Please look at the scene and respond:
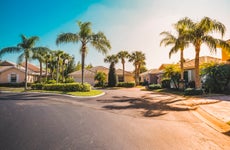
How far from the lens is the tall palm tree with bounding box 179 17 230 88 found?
1541cm

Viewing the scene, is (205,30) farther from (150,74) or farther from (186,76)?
(150,74)

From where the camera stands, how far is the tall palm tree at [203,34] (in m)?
15.4

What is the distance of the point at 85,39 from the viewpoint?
21375 millimetres

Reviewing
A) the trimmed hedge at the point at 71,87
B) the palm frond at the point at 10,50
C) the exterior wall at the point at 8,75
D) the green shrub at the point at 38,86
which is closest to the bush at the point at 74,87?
the trimmed hedge at the point at 71,87

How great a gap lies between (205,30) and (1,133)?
18.1 m

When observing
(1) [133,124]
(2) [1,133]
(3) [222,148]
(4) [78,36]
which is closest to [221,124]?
(3) [222,148]

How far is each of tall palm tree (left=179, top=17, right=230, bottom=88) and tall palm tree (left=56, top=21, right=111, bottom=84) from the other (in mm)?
10450

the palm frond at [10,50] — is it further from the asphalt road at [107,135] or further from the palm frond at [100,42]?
the asphalt road at [107,135]

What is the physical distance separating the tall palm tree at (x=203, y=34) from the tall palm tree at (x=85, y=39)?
1045 centimetres

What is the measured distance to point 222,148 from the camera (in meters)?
4.36

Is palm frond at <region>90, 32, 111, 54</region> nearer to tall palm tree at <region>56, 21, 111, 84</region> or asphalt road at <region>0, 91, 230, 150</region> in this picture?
tall palm tree at <region>56, 21, 111, 84</region>

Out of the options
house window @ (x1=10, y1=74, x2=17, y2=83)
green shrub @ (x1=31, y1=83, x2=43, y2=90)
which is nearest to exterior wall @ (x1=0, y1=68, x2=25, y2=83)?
house window @ (x1=10, y1=74, x2=17, y2=83)

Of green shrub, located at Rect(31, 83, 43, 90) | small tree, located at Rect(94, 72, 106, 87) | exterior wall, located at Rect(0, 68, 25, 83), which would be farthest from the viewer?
small tree, located at Rect(94, 72, 106, 87)

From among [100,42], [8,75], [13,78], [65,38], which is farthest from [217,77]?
[8,75]
